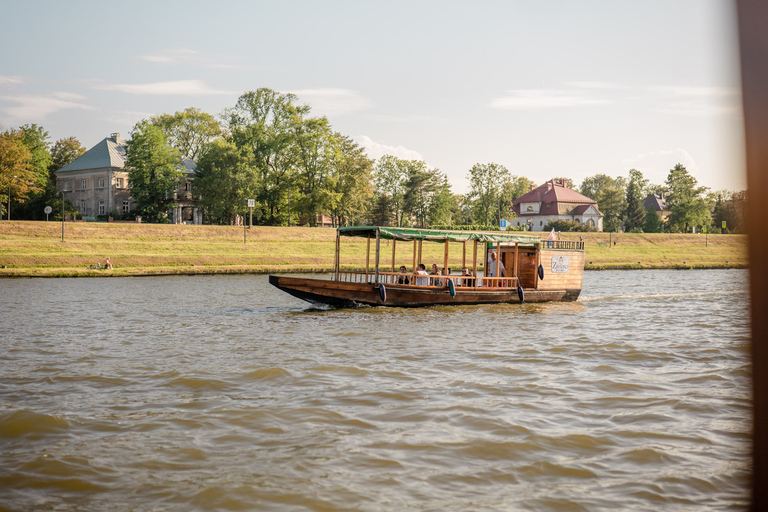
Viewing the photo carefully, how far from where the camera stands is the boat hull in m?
23.4

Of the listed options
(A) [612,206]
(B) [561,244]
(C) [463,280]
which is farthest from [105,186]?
(A) [612,206]

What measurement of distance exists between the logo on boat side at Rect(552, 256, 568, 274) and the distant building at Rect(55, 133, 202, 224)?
192 feet

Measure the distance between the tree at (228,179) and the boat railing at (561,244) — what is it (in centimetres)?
4660

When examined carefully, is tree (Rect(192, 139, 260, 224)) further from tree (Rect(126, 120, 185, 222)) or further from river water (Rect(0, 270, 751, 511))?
river water (Rect(0, 270, 751, 511))

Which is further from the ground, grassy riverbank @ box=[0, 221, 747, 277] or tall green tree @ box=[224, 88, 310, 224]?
tall green tree @ box=[224, 88, 310, 224]

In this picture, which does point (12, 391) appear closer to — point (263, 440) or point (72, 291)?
point (263, 440)

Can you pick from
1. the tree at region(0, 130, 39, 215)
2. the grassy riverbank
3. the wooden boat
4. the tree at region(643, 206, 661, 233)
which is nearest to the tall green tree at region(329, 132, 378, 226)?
the grassy riverbank

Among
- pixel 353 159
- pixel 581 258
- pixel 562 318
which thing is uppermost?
pixel 353 159

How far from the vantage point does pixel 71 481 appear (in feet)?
23.3

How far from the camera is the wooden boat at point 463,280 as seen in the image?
23.6 metres

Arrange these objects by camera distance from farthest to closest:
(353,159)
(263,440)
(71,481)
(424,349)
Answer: (353,159) < (424,349) < (263,440) < (71,481)

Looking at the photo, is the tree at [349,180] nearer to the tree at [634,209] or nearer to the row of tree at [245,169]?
the row of tree at [245,169]

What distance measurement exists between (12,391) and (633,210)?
112930 mm

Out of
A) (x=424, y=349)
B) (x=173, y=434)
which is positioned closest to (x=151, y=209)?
(x=424, y=349)
